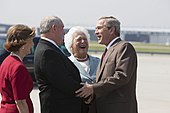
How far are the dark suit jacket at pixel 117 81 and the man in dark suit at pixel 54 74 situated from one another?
0.77 feet

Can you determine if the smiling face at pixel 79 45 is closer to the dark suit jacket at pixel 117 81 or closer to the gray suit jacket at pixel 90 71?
the gray suit jacket at pixel 90 71

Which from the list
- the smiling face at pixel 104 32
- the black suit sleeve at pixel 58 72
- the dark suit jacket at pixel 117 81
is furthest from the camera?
the smiling face at pixel 104 32

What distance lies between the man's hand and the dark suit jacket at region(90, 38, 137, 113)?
0.05 m

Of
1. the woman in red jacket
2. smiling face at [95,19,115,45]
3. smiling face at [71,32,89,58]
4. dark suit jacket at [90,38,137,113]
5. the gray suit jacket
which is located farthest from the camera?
smiling face at [71,32,89,58]

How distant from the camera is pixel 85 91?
4.62 meters

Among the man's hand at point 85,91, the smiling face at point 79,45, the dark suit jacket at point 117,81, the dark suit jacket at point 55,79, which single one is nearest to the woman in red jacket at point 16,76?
the dark suit jacket at point 55,79

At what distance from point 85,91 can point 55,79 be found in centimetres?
35

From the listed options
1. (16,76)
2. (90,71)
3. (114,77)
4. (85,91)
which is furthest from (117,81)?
(16,76)

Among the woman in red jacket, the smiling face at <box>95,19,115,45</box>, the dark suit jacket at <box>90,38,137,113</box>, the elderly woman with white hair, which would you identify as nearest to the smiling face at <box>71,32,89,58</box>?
the elderly woman with white hair

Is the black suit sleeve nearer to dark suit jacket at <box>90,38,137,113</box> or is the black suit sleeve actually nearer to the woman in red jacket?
the woman in red jacket

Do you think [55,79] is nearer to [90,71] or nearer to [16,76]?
[16,76]

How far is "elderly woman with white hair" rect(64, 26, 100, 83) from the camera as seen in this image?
5248 mm

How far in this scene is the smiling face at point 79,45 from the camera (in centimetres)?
526

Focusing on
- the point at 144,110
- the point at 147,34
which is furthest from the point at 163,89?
the point at 147,34
